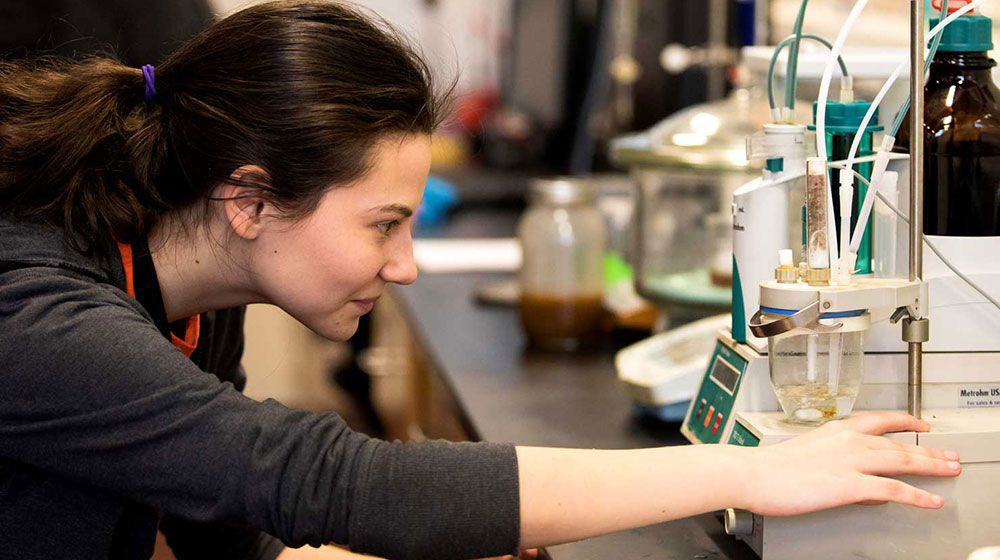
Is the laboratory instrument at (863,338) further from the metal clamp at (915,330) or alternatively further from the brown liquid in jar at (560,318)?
the brown liquid in jar at (560,318)

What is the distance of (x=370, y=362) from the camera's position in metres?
3.49

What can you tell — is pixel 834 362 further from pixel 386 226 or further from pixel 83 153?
pixel 83 153

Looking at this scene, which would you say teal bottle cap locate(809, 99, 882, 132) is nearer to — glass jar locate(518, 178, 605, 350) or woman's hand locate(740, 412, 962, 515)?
woman's hand locate(740, 412, 962, 515)

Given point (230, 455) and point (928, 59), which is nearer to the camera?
point (230, 455)

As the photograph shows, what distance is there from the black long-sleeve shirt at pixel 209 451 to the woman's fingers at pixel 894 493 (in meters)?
0.28

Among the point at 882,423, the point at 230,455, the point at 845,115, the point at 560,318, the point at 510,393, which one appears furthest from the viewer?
the point at 560,318

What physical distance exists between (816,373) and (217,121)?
58 cm

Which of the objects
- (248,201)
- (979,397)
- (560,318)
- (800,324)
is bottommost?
(560,318)

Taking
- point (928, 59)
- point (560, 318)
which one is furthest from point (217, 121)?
point (560, 318)

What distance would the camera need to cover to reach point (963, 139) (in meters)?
1.04

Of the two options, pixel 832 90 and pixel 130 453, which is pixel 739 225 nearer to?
pixel 832 90

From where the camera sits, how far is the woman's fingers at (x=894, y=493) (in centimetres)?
90

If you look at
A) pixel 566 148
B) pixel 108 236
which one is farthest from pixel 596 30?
pixel 108 236

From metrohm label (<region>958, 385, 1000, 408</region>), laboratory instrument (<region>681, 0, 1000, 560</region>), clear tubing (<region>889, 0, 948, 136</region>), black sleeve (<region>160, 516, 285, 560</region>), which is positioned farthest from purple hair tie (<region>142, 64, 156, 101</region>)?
metrohm label (<region>958, 385, 1000, 408</region>)
